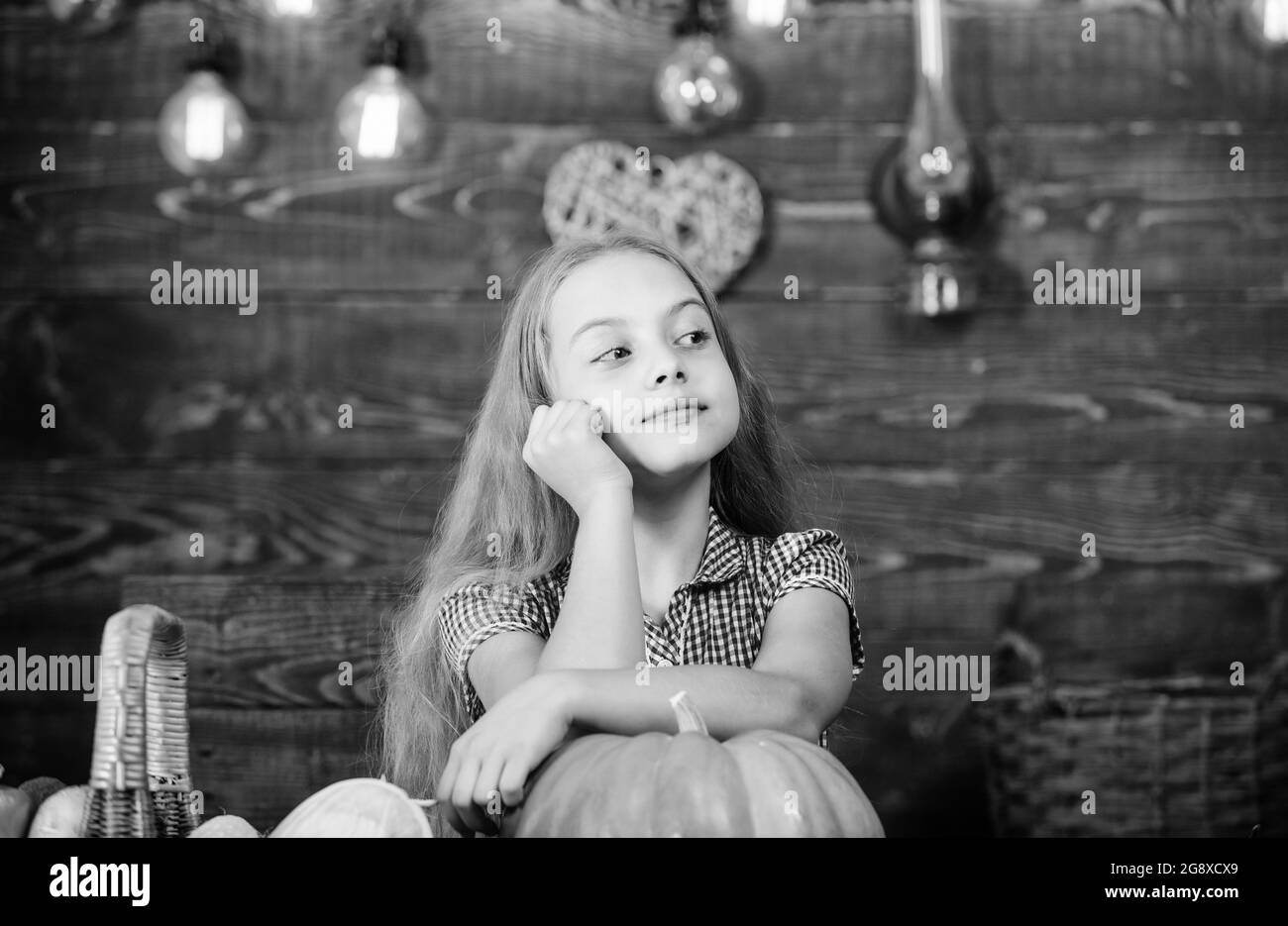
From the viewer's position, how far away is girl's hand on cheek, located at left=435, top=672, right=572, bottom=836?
37.5 inches

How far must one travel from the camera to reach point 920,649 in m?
2.22

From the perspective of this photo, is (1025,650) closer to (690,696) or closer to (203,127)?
(690,696)

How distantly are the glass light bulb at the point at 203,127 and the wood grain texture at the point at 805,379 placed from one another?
0.24 metres

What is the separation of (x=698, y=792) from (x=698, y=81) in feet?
5.02

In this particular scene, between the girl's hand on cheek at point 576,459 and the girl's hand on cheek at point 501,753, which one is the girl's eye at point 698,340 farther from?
the girl's hand on cheek at point 501,753

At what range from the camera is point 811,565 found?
1292mm

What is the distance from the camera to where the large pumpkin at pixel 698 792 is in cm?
86

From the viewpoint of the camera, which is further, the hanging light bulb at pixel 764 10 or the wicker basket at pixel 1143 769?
the hanging light bulb at pixel 764 10

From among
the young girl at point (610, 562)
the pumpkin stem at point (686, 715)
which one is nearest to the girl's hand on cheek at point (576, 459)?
the young girl at point (610, 562)

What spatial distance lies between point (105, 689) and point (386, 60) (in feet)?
5.06

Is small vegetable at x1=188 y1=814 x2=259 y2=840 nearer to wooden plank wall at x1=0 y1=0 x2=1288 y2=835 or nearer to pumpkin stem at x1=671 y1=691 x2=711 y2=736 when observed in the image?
pumpkin stem at x1=671 y1=691 x2=711 y2=736

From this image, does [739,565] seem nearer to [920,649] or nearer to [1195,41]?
[920,649]
